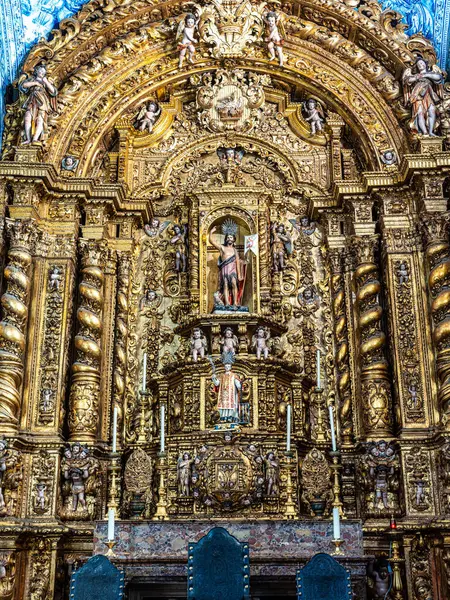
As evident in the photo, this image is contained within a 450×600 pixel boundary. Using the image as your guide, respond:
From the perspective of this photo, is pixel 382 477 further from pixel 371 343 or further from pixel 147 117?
pixel 147 117

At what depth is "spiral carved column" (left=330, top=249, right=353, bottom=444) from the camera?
469 inches

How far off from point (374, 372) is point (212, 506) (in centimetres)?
309

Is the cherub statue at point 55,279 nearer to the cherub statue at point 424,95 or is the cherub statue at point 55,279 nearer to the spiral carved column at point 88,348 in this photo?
the spiral carved column at point 88,348

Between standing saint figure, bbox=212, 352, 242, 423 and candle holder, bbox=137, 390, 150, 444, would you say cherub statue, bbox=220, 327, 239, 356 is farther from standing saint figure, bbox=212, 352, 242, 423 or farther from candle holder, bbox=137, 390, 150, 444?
candle holder, bbox=137, 390, 150, 444

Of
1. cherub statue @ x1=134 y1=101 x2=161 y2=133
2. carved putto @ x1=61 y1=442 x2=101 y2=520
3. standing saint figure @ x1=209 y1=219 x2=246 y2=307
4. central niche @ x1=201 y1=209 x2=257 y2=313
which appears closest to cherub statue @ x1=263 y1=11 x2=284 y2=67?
cherub statue @ x1=134 y1=101 x2=161 y2=133

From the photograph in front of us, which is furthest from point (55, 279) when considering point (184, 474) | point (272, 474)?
point (272, 474)

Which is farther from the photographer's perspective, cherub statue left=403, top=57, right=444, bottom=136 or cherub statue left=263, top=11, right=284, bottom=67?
cherub statue left=263, top=11, right=284, bottom=67

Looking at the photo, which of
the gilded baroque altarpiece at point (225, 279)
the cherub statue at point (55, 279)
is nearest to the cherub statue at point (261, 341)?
the gilded baroque altarpiece at point (225, 279)

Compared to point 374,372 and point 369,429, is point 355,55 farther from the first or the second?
point 369,429

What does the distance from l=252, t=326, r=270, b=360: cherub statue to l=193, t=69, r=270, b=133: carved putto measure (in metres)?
3.85

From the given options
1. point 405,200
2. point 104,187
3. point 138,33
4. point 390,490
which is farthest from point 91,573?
point 138,33

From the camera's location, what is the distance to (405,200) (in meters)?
12.3

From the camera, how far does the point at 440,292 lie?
1138cm

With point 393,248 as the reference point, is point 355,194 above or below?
above
